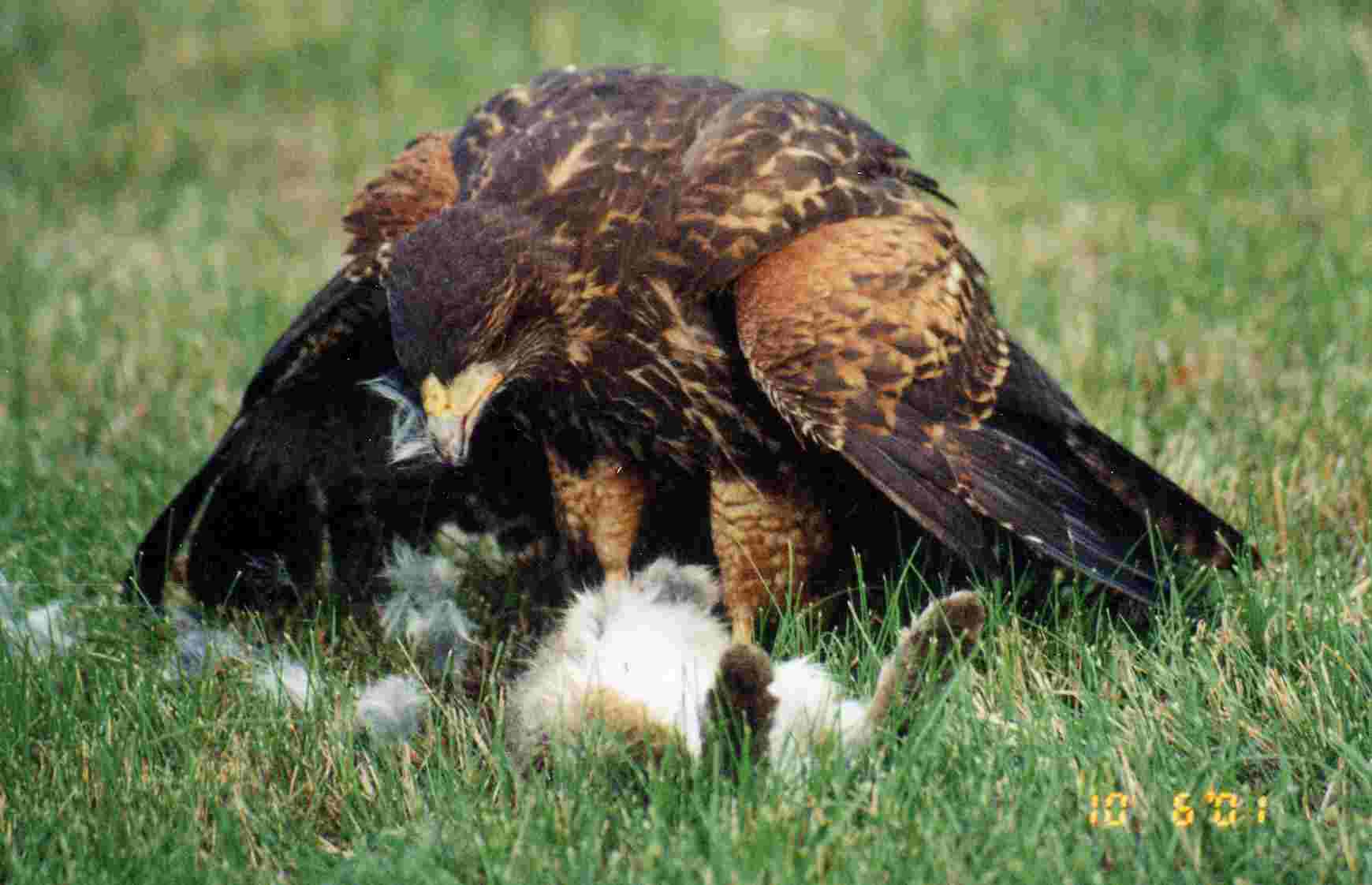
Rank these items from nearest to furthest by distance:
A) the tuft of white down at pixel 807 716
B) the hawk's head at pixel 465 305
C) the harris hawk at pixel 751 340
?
the tuft of white down at pixel 807 716
the hawk's head at pixel 465 305
the harris hawk at pixel 751 340

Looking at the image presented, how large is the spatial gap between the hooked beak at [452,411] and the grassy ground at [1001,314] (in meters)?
0.56

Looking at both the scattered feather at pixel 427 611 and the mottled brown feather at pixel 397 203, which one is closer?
the scattered feather at pixel 427 611

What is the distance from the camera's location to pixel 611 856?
2.71 meters

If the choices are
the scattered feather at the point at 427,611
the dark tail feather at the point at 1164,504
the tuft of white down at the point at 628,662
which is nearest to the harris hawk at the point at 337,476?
the scattered feather at the point at 427,611

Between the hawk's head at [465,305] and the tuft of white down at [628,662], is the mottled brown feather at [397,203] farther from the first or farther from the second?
the tuft of white down at [628,662]

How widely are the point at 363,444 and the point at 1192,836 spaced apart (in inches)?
96.7

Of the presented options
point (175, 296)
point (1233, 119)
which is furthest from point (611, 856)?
point (1233, 119)

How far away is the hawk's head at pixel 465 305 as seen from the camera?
331cm

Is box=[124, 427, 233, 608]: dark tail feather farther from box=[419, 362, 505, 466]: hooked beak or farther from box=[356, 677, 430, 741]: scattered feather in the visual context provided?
box=[419, 362, 505, 466]: hooked beak
